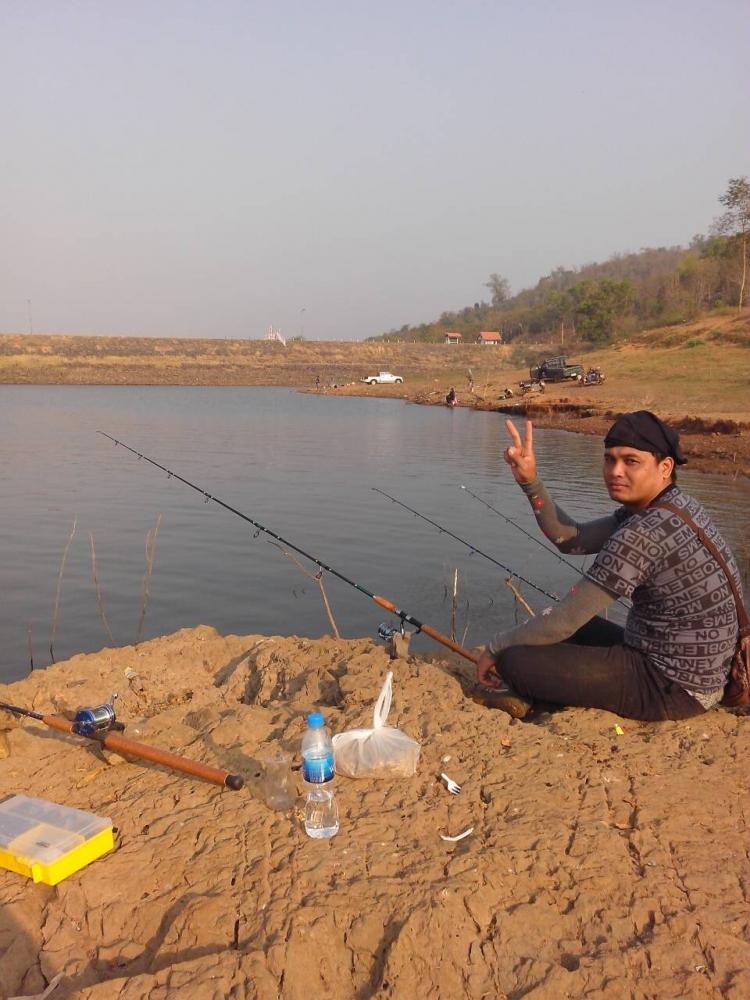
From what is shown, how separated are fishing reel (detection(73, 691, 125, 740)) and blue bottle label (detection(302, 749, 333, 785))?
110 cm

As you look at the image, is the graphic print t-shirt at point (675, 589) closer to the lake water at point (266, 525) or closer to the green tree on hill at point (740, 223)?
the lake water at point (266, 525)

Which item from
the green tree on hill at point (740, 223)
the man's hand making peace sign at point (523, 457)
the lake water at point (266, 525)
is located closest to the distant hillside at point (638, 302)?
the green tree on hill at point (740, 223)

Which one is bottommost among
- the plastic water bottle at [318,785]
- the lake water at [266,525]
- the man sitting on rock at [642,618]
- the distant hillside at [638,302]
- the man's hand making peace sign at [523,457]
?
the lake water at [266,525]

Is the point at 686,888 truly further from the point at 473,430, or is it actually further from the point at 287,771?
the point at 473,430

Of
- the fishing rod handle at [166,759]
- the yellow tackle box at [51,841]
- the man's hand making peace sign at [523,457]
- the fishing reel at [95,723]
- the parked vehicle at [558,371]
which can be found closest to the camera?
the yellow tackle box at [51,841]

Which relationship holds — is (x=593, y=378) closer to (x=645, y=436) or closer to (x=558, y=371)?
(x=558, y=371)

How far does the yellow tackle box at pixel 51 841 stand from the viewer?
2736 mm

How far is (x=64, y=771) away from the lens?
364 cm

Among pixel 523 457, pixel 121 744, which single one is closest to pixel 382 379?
pixel 523 457

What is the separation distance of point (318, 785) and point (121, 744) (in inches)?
38.2

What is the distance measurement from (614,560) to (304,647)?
269cm

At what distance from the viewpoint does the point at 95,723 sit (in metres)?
3.67

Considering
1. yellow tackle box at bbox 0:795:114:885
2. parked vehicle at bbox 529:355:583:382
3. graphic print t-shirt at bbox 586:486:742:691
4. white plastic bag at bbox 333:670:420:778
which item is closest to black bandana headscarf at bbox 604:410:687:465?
graphic print t-shirt at bbox 586:486:742:691

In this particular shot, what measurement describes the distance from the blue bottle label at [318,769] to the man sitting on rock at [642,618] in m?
1.16
